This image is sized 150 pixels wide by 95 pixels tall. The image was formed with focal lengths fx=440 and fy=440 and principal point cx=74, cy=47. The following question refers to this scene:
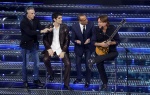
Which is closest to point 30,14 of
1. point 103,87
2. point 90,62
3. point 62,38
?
point 62,38

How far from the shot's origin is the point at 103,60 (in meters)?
8.65

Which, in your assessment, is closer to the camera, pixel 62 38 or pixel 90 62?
pixel 90 62

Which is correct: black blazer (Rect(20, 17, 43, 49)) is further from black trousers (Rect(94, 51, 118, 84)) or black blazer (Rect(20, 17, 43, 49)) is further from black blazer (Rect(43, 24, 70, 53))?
black trousers (Rect(94, 51, 118, 84))

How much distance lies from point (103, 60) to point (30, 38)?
1.60 meters

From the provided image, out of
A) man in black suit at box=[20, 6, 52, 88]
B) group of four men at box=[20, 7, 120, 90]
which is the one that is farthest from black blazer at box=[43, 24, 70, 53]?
man in black suit at box=[20, 6, 52, 88]

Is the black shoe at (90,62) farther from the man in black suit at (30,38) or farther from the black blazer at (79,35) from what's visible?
the man in black suit at (30,38)

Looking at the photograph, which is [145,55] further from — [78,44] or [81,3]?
[81,3]

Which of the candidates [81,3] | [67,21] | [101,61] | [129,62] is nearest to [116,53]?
[101,61]

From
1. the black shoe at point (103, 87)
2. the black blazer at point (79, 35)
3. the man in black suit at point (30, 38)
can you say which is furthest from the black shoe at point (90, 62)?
the man in black suit at point (30, 38)

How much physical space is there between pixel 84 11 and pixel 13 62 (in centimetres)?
250

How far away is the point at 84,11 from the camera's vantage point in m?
11.5

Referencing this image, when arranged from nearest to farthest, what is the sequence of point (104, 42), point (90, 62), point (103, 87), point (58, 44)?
point (104, 42)
point (90, 62)
point (103, 87)
point (58, 44)

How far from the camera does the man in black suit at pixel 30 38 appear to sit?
9008mm

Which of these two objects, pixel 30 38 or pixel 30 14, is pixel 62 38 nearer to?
pixel 30 38
